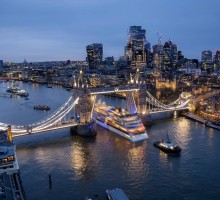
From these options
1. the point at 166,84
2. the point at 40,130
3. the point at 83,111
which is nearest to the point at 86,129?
the point at 83,111

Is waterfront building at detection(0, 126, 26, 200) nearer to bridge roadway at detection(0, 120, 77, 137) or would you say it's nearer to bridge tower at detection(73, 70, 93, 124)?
bridge roadway at detection(0, 120, 77, 137)

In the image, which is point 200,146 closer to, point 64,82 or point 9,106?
point 9,106

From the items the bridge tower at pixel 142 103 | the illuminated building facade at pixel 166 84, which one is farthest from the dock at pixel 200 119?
the illuminated building facade at pixel 166 84

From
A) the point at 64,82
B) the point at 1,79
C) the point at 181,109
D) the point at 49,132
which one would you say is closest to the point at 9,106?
the point at 49,132

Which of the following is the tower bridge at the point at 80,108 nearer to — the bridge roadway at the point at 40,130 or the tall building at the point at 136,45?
the bridge roadway at the point at 40,130

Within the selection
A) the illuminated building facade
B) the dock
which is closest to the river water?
the dock

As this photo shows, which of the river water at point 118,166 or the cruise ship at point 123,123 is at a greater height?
the cruise ship at point 123,123

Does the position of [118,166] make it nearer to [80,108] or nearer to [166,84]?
[80,108]
